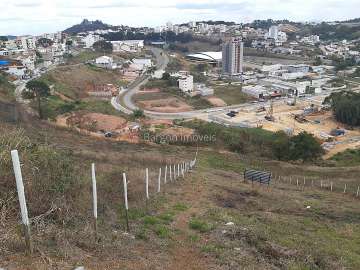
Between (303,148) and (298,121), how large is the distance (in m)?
20.2

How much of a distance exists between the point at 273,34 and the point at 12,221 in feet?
615

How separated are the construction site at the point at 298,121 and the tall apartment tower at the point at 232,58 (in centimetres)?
3354

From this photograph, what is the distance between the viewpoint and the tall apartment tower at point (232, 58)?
100500mm

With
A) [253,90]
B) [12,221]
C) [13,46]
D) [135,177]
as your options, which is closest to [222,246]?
[12,221]

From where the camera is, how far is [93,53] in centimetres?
11081

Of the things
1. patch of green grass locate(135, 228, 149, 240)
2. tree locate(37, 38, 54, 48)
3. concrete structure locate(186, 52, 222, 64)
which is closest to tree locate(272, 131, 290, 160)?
patch of green grass locate(135, 228, 149, 240)

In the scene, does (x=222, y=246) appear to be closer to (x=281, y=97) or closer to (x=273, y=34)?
(x=281, y=97)

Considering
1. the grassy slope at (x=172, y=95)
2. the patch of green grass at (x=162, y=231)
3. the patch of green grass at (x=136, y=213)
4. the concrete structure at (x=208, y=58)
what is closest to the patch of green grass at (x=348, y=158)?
the grassy slope at (x=172, y=95)

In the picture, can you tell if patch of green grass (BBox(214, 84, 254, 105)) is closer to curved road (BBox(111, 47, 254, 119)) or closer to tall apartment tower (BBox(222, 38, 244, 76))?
curved road (BBox(111, 47, 254, 119))

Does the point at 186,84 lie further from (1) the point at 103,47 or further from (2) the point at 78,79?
(1) the point at 103,47

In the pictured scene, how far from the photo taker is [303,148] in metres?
36.9

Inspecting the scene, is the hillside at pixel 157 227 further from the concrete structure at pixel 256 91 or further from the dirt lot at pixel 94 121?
the concrete structure at pixel 256 91

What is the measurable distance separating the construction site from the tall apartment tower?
33.5 meters

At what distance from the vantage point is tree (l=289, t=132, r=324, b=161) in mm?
36750
